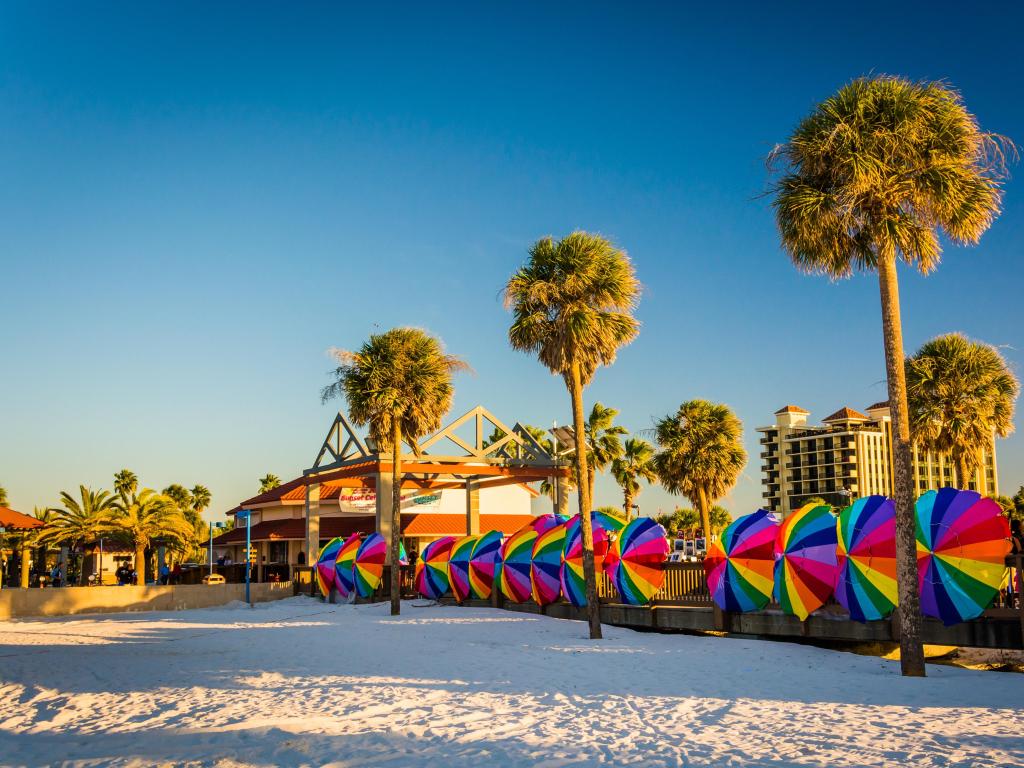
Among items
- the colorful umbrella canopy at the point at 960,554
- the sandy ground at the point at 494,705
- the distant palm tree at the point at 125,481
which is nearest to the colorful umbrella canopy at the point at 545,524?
the sandy ground at the point at 494,705

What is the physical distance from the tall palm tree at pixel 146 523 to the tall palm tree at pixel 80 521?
0.55 metres

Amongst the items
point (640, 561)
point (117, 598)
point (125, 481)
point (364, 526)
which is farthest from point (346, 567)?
point (125, 481)

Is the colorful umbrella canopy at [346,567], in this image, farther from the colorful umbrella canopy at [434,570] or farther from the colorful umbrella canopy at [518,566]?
the colorful umbrella canopy at [518,566]

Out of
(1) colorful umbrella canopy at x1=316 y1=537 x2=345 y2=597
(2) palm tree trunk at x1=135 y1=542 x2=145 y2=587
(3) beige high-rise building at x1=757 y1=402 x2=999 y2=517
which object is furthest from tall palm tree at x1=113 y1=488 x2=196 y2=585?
(3) beige high-rise building at x1=757 y1=402 x2=999 y2=517

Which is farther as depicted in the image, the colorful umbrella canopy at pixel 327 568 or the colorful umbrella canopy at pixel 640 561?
the colorful umbrella canopy at pixel 327 568

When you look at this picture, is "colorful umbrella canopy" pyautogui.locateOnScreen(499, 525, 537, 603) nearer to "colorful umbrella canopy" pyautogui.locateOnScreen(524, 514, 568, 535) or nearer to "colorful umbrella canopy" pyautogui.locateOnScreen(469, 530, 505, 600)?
"colorful umbrella canopy" pyautogui.locateOnScreen(524, 514, 568, 535)

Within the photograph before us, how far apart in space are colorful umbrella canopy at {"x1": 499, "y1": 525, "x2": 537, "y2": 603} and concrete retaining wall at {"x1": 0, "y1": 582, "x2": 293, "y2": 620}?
44.9 ft

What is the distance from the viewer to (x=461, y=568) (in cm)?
2900

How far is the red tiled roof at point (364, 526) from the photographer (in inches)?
1923

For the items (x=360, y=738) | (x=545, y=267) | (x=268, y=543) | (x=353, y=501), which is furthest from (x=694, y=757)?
(x=268, y=543)

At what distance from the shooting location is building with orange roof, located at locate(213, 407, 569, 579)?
3738cm

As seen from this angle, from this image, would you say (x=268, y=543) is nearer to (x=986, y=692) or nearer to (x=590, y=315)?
(x=590, y=315)

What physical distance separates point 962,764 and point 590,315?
46.7 ft

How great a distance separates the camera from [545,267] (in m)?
22.2
